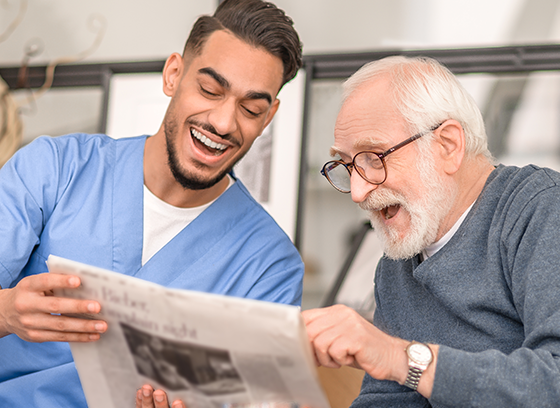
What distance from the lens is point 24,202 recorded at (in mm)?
→ 1187

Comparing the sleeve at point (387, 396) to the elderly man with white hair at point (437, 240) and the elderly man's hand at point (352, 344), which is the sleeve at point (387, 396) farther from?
the elderly man's hand at point (352, 344)

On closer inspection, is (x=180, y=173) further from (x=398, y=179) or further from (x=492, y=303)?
(x=492, y=303)

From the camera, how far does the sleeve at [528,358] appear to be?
722 millimetres

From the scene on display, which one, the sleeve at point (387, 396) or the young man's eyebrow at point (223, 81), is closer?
the sleeve at point (387, 396)

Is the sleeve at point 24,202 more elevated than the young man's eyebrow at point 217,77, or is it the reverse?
the young man's eyebrow at point 217,77

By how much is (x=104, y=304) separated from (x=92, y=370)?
0.51 feet

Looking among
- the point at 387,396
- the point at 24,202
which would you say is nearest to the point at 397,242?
the point at 387,396

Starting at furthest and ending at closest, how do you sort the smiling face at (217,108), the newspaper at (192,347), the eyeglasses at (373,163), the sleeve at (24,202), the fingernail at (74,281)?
the smiling face at (217,108)
the sleeve at (24,202)
the eyeglasses at (373,163)
the fingernail at (74,281)
the newspaper at (192,347)

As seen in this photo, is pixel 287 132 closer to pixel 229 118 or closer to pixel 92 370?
pixel 229 118

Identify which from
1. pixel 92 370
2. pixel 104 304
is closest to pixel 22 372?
pixel 92 370

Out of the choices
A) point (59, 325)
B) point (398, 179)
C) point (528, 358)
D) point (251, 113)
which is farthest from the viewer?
point (251, 113)

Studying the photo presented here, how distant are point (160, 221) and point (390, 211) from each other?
534 mm

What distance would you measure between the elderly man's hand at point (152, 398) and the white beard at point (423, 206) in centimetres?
50

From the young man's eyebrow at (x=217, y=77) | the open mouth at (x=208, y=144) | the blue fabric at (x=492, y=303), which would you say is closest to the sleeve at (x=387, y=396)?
the blue fabric at (x=492, y=303)
